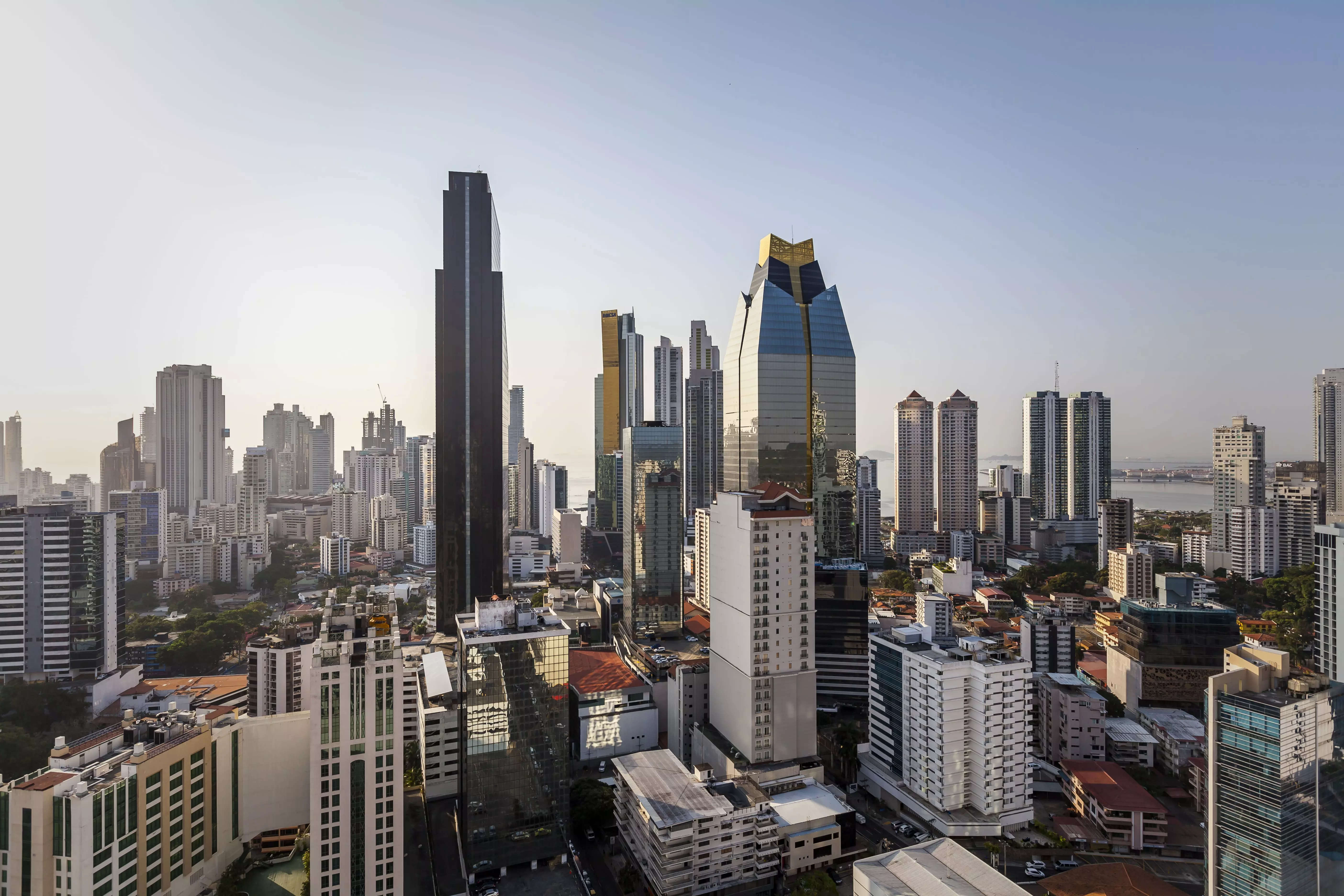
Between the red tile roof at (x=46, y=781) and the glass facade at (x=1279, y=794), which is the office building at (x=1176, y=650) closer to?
the glass facade at (x=1279, y=794)

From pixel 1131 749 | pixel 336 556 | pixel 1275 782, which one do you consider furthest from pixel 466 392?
pixel 1275 782

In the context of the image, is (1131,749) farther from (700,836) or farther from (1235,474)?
(1235,474)

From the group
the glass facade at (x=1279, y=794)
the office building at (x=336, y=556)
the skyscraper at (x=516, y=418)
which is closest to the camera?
the glass facade at (x=1279, y=794)

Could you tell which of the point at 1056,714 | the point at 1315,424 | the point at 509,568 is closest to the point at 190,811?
the point at 1056,714

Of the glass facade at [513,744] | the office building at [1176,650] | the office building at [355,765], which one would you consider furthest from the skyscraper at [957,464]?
the office building at [355,765]

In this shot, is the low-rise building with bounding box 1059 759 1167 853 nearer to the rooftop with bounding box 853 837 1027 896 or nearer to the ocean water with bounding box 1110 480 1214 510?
the rooftop with bounding box 853 837 1027 896

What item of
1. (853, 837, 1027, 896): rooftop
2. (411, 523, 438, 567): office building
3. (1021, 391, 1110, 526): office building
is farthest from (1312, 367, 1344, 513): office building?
(411, 523, 438, 567): office building

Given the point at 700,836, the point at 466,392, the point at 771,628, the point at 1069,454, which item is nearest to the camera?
the point at 700,836
